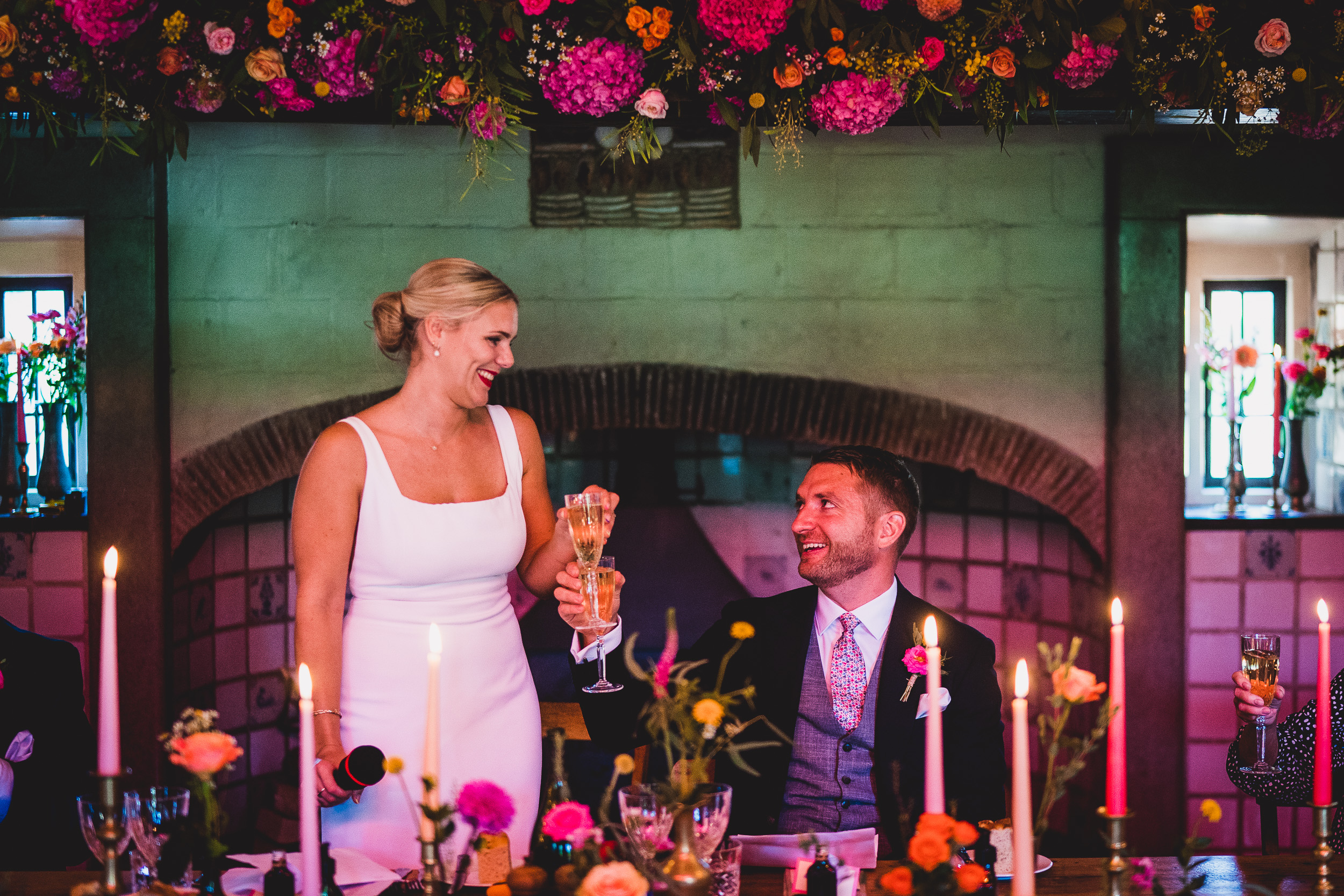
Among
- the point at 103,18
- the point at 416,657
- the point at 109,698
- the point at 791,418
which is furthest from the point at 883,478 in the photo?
the point at 103,18

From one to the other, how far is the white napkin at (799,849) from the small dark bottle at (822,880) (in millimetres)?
203

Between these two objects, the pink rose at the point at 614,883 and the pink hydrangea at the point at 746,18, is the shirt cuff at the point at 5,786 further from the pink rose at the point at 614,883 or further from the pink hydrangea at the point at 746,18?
the pink hydrangea at the point at 746,18

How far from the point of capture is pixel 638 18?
212 centimetres

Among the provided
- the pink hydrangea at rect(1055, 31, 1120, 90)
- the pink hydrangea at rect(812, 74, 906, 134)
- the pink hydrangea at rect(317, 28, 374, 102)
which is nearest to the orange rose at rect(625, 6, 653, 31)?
the pink hydrangea at rect(812, 74, 906, 134)

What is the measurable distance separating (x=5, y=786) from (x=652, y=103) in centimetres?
180

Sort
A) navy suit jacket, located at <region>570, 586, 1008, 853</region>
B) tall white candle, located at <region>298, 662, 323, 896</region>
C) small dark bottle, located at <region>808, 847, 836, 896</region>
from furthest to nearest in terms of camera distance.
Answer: navy suit jacket, located at <region>570, 586, 1008, 853</region>
small dark bottle, located at <region>808, 847, 836, 896</region>
tall white candle, located at <region>298, 662, 323, 896</region>

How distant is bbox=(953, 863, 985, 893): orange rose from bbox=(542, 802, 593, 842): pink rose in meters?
0.41

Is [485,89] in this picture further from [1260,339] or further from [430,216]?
[1260,339]

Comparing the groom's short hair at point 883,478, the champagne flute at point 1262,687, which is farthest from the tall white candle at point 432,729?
the champagne flute at point 1262,687

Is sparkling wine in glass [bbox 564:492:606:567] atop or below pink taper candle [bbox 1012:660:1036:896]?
atop

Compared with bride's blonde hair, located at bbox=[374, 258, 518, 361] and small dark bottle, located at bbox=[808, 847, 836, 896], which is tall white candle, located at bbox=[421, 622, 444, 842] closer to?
small dark bottle, located at bbox=[808, 847, 836, 896]

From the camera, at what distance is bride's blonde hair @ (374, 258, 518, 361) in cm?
224

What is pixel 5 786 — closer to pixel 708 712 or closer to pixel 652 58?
pixel 708 712

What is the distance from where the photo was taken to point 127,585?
3324mm
